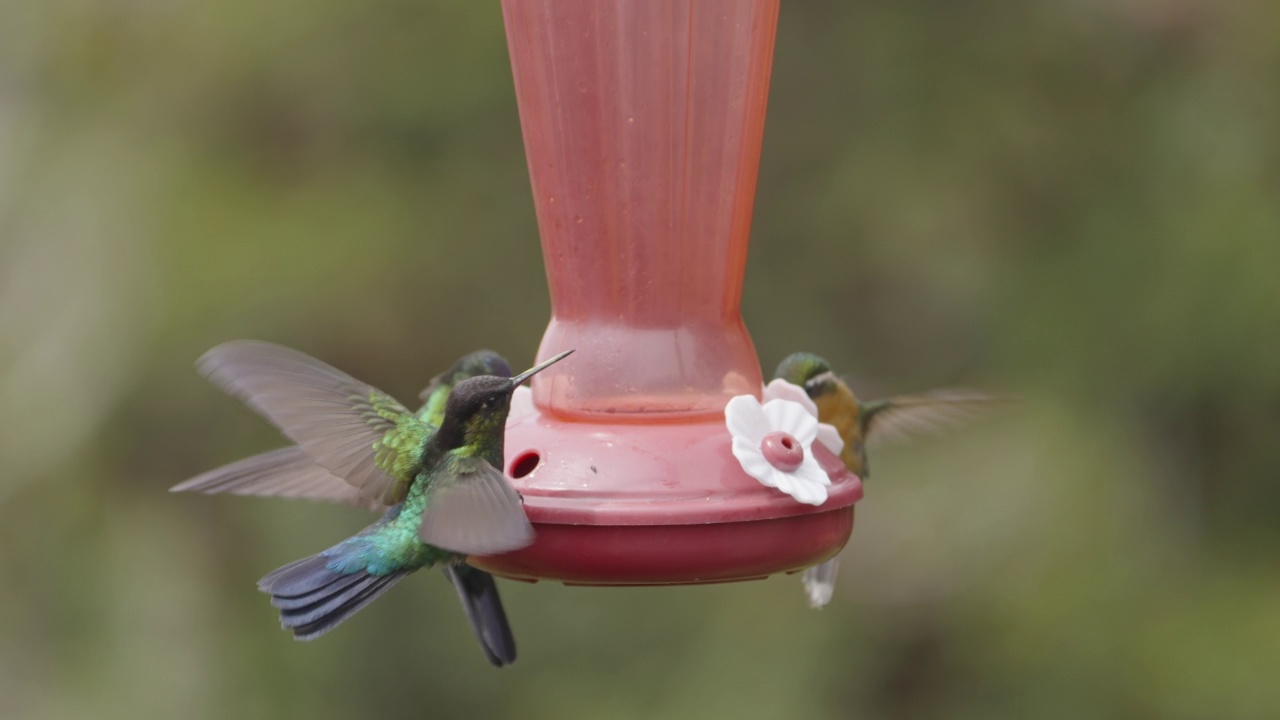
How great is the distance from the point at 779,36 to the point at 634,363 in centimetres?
290

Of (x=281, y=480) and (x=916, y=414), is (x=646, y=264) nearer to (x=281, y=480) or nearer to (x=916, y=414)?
(x=281, y=480)

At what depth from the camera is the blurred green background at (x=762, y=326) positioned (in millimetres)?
4500

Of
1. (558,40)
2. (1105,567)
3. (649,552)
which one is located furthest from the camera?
(1105,567)

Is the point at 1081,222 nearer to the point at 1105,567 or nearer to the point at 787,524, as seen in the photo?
the point at 1105,567

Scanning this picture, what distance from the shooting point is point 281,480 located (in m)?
2.61

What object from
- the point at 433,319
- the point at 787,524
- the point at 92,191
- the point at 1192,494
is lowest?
the point at 1192,494

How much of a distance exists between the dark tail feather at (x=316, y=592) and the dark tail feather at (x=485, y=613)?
0.40m

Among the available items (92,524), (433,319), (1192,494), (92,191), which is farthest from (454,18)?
(1192,494)

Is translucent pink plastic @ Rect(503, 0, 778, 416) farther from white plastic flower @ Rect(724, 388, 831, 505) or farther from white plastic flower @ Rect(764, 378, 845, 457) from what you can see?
white plastic flower @ Rect(724, 388, 831, 505)

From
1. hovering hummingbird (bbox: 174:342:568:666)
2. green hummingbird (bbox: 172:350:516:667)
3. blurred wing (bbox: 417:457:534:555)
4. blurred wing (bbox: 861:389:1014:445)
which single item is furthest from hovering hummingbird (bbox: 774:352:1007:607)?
blurred wing (bbox: 417:457:534:555)

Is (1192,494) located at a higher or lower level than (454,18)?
lower

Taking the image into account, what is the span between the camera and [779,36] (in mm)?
4949

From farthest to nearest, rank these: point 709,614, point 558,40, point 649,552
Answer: point 709,614 → point 558,40 → point 649,552

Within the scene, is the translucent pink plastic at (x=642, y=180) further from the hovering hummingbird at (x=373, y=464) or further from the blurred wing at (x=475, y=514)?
the blurred wing at (x=475, y=514)
